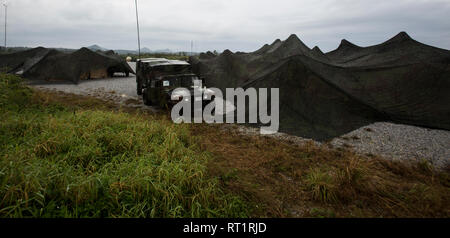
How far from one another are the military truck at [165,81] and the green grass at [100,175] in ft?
8.92

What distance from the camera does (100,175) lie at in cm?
288

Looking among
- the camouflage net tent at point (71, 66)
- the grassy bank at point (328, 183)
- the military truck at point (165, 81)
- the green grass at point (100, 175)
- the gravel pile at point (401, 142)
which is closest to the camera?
the green grass at point (100, 175)

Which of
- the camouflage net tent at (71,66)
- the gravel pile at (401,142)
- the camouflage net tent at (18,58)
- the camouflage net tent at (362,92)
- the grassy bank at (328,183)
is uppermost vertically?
the camouflage net tent at (18,58)

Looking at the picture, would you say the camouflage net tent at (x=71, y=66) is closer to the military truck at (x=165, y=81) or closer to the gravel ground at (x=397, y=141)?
the military truck at (x=165, y=81)

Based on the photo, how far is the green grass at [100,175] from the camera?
7.66 ft

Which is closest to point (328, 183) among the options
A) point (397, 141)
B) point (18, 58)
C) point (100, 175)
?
point (100, 175)

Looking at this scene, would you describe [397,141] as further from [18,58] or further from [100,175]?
[18,58]

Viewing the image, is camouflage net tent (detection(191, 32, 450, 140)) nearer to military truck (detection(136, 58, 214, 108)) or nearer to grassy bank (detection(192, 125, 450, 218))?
grassy bank (detection(192, 125, 450, 218))

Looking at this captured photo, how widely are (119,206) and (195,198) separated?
0.86m

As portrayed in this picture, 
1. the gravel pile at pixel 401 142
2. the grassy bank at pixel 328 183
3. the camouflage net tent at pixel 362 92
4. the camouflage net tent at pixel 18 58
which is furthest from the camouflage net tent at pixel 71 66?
the gravel pile at pixel 401 142

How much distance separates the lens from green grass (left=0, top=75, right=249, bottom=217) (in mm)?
2336

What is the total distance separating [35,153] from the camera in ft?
11.7

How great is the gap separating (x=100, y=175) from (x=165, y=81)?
16.6 feet
